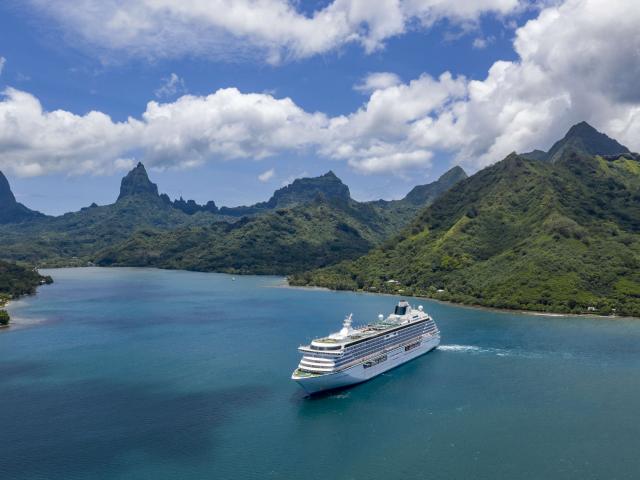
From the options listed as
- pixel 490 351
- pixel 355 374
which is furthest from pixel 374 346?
pixel 490 351

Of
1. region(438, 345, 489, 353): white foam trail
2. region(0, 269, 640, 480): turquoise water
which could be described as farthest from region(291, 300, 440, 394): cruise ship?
region(0, 269, 640, 480): turquoise water

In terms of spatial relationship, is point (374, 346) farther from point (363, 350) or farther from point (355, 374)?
point (355, 374)

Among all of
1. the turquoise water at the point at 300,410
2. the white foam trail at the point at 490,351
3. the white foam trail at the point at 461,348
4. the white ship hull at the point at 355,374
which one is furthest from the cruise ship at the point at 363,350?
the white foam trail at the point at 490,351

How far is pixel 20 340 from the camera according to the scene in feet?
416

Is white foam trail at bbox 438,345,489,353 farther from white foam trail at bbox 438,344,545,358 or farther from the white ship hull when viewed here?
the white ship hull

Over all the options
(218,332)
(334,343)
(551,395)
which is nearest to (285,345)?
(218,332)

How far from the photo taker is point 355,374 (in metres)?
88.8

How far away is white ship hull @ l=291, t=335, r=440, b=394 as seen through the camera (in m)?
82.1

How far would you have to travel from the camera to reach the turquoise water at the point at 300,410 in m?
61.7

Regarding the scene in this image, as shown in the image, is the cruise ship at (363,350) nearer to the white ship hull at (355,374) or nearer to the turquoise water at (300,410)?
the white ship hull at (355,374)

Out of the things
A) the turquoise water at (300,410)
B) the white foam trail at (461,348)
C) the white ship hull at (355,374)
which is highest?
the white foam trail at (461,348)

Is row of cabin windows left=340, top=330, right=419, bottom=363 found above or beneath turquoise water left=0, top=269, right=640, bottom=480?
above

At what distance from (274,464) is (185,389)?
31.9 meters

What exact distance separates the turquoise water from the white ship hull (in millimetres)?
1752
